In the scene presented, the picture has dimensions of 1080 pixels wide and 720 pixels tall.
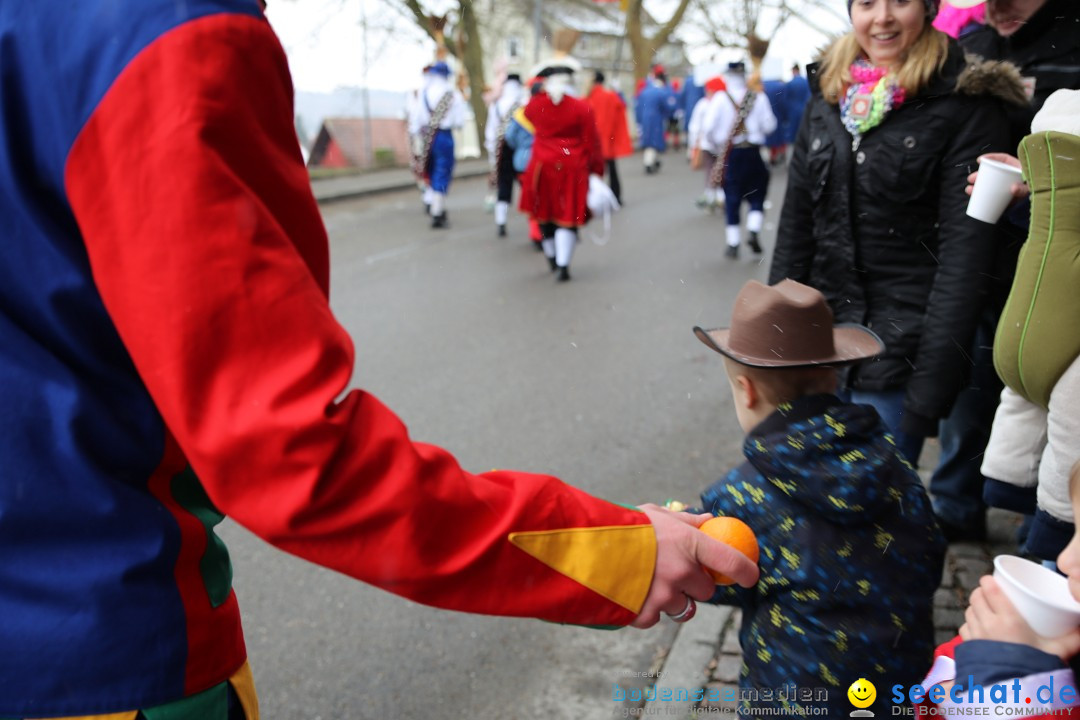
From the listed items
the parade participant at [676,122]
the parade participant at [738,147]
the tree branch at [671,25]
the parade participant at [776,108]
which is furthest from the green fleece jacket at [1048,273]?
the parade participant at [676,122]

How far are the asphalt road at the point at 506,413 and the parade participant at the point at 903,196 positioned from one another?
1.27 metres

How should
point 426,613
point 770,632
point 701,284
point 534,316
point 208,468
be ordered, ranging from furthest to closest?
point 701,284 < point 534,316 < point 426,613 < point 770,632 < point 208,468

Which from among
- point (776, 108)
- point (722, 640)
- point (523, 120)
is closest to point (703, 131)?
point (523, 120)

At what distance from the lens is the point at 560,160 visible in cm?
901

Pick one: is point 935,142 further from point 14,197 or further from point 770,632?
point 14,197

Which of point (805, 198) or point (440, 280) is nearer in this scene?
point (805, 198)

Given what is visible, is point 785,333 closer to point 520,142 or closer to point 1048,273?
point 1048,273

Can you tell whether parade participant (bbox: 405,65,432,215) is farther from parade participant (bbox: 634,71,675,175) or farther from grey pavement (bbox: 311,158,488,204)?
parade participant (bbox: 634,71,675,175)

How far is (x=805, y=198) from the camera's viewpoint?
3.22m

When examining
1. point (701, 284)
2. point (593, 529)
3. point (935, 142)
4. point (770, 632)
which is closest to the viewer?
point (593, 529)

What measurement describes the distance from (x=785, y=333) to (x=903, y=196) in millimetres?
1226

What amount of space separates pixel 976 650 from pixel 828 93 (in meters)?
1.96

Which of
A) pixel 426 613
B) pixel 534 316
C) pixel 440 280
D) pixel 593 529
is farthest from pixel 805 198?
pixel 440 280

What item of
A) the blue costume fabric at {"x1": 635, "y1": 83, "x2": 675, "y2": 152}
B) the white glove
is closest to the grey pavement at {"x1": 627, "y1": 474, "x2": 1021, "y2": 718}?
the white glove
